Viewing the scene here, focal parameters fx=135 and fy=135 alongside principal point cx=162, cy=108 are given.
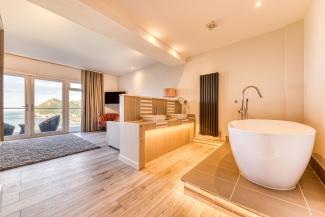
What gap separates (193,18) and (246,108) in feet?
7.02

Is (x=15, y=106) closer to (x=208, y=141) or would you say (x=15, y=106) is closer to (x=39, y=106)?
(x=39, y=106)

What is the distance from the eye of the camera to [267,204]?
3.77 feet

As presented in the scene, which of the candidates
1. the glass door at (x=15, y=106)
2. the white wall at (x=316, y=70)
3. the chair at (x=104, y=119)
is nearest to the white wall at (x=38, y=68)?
the glass door at (x=15, y=106)

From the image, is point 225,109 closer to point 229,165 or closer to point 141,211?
point 229,165

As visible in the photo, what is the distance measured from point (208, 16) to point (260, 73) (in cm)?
162

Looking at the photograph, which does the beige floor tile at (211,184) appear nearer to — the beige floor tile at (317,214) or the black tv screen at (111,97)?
the beige floor tile at (317,214)

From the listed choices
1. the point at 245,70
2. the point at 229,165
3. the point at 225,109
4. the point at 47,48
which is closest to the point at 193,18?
the point at 245,70

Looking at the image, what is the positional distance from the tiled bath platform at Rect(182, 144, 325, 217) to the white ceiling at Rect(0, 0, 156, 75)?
11.2 ft

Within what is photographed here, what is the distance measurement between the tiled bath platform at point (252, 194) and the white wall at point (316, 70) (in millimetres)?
616

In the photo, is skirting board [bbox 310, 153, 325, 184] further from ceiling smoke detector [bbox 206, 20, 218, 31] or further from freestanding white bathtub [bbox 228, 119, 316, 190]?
ceiling smoke detector [bbox 206, 20, 218, 31]

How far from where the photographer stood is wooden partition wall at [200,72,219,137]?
11.1 ft

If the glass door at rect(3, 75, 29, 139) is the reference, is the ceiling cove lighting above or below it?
above

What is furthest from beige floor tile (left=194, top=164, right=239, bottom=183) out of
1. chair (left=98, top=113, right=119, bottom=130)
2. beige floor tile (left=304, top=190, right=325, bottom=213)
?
chair (left=98, top=113, right=119, bottom=130)

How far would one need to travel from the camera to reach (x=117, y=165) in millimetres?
2312
